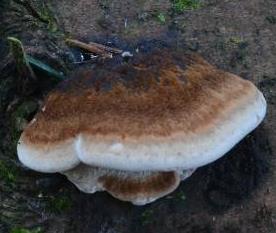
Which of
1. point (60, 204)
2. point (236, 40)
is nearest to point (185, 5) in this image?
point (236, 40)

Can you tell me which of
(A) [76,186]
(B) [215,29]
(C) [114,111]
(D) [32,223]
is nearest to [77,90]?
(C) [114,111]

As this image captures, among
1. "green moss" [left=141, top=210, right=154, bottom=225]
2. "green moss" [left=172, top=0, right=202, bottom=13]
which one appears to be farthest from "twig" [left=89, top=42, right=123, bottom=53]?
"green moss" [left=141, top=210, right=154, bottom=225]

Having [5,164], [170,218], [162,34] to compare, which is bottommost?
[170,218]

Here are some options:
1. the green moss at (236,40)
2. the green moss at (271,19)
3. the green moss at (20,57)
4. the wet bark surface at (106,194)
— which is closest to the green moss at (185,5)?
the wet bark surface at (106,194)

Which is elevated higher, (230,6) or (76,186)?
(230,6)

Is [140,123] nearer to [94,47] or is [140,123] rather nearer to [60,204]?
[60,204]

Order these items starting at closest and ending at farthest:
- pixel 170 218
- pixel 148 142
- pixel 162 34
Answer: pixel 148 142 < pixel 170 218 < pixel 162 34

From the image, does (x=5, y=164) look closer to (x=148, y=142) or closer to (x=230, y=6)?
(x=148, y=142)
